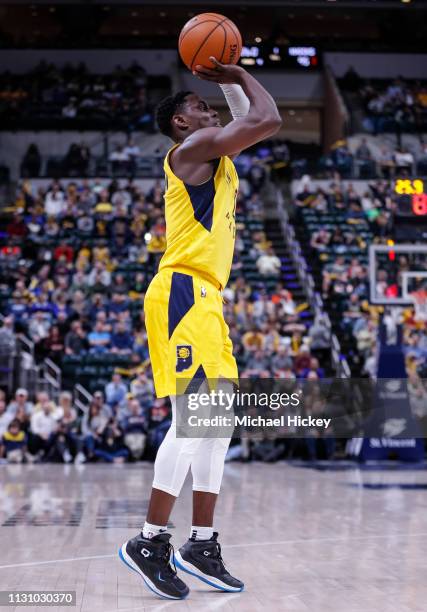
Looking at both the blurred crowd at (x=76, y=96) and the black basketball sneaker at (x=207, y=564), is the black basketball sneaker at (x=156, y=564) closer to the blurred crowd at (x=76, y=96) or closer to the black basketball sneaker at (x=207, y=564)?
the black basketball sneaker at (x=207, y=564)

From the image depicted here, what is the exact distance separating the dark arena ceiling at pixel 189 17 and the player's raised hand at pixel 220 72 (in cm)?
2351

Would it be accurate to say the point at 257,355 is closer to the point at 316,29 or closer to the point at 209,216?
the point at 209,216

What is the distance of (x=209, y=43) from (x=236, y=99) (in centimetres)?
37

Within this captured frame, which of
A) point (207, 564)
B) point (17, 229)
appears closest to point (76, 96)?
point (17, 229)

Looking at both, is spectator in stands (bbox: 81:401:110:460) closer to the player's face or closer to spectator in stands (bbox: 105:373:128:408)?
spectator in stands (bbox: 105:373:128:408)

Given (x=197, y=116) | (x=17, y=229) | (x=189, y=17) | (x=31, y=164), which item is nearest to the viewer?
(x=197, y=116)

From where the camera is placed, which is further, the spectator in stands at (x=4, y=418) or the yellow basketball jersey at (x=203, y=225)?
the spectator in stands at (x=4, y=418)

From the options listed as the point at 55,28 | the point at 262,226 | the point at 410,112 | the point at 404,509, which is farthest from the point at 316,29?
the point at 404,509

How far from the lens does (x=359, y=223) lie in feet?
72.0

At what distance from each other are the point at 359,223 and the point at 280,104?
8.62 metres

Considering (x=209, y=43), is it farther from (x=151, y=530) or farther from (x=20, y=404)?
(x=20, y=404)

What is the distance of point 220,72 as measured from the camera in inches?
188

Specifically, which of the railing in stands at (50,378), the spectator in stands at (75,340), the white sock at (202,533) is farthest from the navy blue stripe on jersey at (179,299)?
the spectator in stands at (75,340)

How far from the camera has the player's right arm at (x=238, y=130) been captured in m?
4.55
